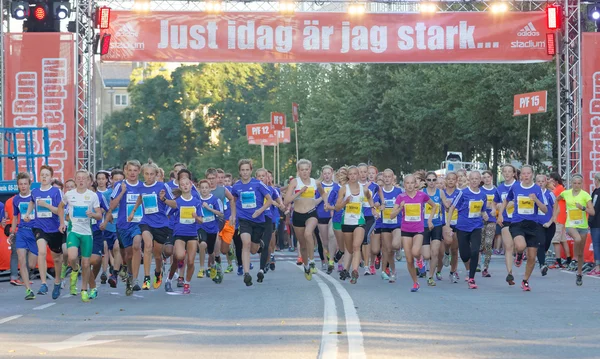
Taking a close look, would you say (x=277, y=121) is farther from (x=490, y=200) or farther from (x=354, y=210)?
(x=354, y=210)

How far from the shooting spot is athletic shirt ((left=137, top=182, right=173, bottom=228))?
53.4 ft

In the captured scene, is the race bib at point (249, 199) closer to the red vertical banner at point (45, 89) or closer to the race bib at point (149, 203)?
the race bib at point (149, 203)

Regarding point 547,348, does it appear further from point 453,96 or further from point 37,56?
point 453,96

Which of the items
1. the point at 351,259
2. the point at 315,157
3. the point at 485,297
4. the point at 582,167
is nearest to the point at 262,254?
the point at 351,259

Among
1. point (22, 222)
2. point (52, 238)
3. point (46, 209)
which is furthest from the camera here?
point (22, 222)

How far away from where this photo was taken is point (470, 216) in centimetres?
1805

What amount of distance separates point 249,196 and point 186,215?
1.30 m

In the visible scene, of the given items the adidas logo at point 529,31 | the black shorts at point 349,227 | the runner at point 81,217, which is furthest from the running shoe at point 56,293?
the adidas logo at point 529,31

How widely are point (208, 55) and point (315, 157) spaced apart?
34987 millimetres

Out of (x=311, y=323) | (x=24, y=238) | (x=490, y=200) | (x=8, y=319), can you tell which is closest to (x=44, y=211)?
(x=24, y=238)

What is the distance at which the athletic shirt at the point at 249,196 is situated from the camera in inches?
713

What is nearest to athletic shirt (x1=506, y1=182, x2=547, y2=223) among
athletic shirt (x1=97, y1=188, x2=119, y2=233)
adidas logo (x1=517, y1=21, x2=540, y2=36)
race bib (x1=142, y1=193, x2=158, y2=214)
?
race bib (x1=142, y1=193, x2=158, y2=214)

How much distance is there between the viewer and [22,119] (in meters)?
23.7

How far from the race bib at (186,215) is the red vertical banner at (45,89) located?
23.7ft
